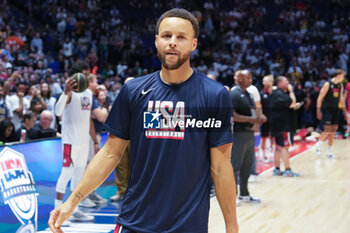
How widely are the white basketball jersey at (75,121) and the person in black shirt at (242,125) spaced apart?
197cm

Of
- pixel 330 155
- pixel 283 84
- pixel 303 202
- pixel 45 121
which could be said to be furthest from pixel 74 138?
pixel 330 155

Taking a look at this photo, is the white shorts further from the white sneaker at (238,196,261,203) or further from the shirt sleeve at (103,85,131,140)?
the shirt sleeve at (103,85,131,140)

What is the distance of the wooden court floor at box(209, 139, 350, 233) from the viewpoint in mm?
5746

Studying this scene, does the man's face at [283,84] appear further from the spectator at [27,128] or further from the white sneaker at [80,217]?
the white sneaker at [80,217]

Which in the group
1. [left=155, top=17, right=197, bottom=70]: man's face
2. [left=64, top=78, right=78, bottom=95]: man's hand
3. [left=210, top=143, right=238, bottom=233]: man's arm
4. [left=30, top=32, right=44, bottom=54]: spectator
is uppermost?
[left=30, top=32, right=44, bottom=54]: spectator

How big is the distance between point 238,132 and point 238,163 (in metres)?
0.40

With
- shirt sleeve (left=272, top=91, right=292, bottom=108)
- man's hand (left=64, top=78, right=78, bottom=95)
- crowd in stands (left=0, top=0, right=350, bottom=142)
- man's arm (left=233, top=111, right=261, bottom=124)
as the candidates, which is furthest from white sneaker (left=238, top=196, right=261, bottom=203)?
crowd in stands (left=0, top=0, right=350, bottom=142)

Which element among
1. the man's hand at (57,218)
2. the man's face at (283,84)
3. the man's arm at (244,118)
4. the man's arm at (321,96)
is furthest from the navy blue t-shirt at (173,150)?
the man's arm at (321,96)

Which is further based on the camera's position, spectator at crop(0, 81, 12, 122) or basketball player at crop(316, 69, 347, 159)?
basketball player at crop(316, 69, 347, 159)

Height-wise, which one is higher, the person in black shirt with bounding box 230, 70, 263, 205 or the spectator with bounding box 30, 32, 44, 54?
the spectator with bounding box 30, 32, 44, 54

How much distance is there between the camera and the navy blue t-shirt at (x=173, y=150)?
2.22 metres

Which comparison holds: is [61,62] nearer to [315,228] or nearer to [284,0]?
[284,0]

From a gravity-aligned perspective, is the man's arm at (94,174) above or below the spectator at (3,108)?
above

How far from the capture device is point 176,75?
230 centimetres
